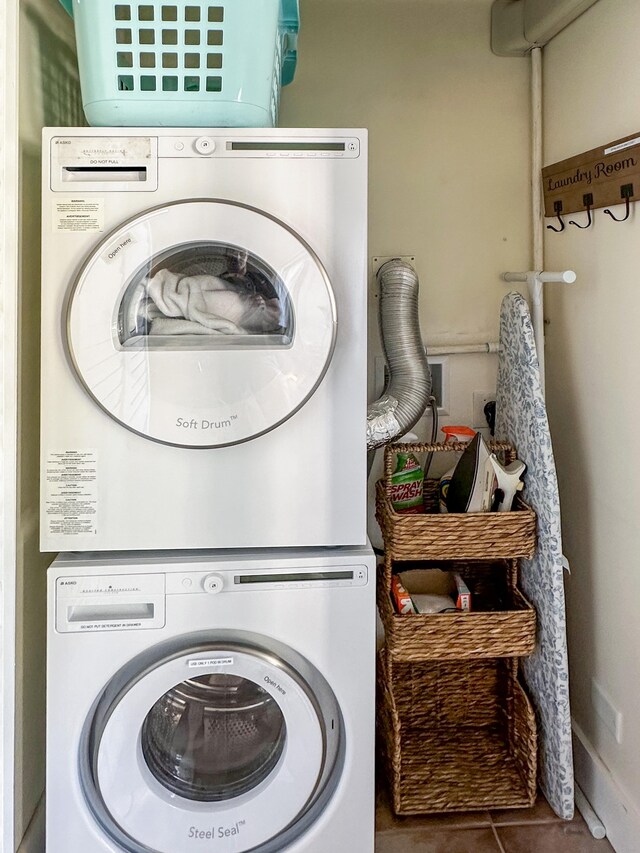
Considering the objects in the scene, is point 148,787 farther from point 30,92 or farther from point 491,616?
point 30,92

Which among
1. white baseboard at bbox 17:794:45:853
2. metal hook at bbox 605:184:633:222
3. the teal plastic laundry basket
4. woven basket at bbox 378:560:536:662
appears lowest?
white baseboard at bbox 17:794:45:853

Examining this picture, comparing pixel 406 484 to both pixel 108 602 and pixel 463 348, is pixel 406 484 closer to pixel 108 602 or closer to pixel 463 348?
pixel 463 348

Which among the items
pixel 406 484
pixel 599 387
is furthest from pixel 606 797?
pixel 599 387

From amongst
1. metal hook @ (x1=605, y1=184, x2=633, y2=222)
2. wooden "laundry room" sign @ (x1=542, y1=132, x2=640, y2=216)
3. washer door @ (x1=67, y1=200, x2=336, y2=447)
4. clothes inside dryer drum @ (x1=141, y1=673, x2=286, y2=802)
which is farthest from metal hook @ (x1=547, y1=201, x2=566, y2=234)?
clothes inside dryer drum @ (x1=141, y1=673, x2=286, y2=802)

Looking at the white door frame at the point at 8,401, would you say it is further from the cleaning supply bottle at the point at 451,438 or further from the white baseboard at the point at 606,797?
the white baseboard at the point at 606,797

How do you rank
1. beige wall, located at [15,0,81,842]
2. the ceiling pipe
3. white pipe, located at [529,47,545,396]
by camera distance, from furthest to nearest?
1. white pipe, located at [529,47,545,396]
2. the ceiling pipe
3. beige wall, located at [15,0,81,842]

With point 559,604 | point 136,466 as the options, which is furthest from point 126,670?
point 559,604

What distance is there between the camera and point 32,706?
154cm

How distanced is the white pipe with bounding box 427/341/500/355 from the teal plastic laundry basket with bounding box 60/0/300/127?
0.88 m

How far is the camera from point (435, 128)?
2.06 metres

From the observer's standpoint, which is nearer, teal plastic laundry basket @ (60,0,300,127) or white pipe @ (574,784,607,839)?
teal plastic laundry basket @ (60,0,300,127)

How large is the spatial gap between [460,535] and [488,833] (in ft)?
2.43

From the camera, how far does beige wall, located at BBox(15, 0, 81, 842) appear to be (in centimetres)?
145

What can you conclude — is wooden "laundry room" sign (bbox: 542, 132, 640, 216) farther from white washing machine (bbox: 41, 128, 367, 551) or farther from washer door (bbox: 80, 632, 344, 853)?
washer door (bbox: 80, 632, 344, 853)
